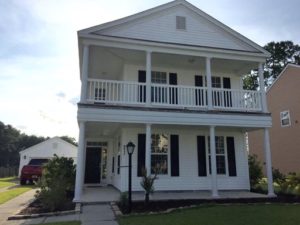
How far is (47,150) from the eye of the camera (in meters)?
35.7

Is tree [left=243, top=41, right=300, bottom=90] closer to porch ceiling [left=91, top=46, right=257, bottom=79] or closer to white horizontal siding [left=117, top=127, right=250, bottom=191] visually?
porch ceiling [left=91, top=46, right=257, bottom=79]

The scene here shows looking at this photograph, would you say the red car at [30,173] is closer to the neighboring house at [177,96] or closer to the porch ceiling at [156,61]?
the neighboring house at [177,96]

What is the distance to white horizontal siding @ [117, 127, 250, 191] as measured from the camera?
1249cm

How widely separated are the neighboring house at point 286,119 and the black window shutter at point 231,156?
8442 millimetres

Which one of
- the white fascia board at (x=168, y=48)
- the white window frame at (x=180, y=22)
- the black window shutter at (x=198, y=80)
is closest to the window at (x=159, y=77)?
the black window shutter at (x=198, y=80)

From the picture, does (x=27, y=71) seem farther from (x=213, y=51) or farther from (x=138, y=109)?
(x=213, y=51)

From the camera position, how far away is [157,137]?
43.0ft

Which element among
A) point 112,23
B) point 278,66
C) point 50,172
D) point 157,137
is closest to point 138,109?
point 157,137

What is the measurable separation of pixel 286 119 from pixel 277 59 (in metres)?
12.5

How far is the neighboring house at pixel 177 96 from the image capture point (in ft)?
37.3

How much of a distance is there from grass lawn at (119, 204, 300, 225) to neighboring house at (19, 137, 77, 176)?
29.7 m

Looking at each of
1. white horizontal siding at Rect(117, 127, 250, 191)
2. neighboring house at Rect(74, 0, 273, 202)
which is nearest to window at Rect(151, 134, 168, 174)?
neighboring house at Rect(74, 0, 273, 202)

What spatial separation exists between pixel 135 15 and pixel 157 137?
18.3 feet

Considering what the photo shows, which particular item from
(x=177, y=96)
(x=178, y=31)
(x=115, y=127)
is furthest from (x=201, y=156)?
(x=178, y=31)
